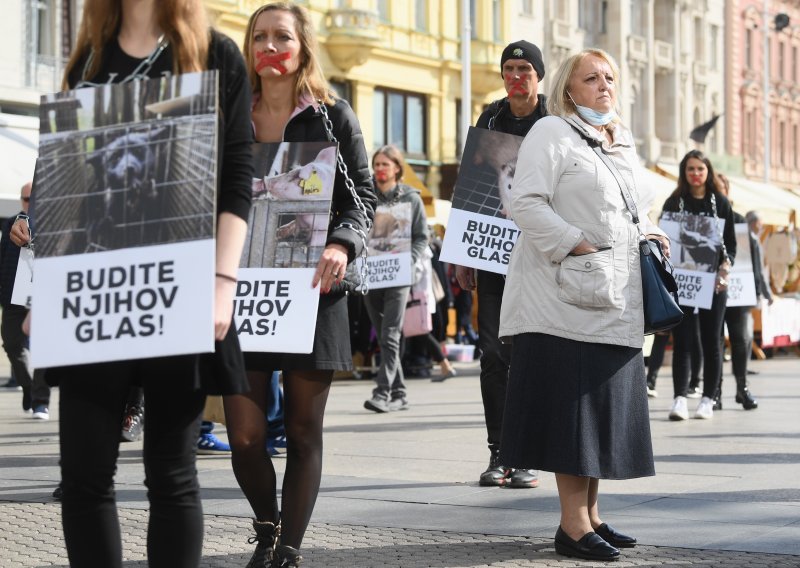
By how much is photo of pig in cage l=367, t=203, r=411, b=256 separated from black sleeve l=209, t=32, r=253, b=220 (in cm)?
855

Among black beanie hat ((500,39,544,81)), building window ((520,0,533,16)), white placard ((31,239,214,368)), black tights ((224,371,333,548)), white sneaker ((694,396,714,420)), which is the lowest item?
white sneaker ((694,396,714,420))

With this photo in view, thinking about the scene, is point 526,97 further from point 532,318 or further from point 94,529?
point 94,529

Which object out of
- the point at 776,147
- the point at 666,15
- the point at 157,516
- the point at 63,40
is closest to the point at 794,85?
the point at 776,147

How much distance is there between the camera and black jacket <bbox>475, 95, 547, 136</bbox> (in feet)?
24.1

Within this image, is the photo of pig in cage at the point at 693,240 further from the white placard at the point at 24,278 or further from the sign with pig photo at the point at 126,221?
the sign with pig photo at the point at 126,221

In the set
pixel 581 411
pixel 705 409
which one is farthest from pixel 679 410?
pixel 581 411

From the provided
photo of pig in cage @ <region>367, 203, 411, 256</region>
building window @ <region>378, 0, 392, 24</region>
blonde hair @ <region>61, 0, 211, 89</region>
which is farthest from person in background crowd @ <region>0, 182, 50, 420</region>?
building window @ <region>378, 0, 392, 24</region>

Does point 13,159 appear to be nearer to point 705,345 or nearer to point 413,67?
point 705,345

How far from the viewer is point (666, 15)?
52.8m

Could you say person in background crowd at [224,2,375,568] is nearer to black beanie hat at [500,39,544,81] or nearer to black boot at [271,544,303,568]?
black boot at [271,544,303,568]

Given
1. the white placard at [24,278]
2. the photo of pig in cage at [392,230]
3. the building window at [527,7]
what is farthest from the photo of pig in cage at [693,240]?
the building window at [527,7]

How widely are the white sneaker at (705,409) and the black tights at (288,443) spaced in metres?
6.65

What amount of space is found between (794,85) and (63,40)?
45.8 metres

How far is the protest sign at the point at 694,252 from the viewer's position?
10.9 meters
